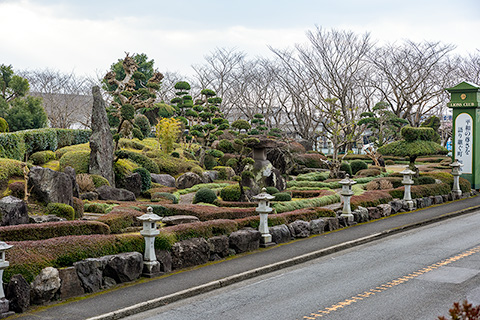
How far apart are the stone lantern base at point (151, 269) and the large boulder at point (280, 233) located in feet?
13.7

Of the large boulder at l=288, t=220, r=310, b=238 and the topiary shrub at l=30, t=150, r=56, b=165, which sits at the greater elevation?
the topiary shrub at l=30, t=150, r=56, b=165

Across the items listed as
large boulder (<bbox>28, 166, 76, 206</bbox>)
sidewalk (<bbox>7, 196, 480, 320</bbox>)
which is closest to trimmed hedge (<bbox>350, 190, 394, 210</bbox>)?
sidewalk (<bbox>7, 196, 480, 320</bbox>)

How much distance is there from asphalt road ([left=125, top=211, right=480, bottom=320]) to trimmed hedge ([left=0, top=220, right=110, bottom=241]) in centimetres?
331

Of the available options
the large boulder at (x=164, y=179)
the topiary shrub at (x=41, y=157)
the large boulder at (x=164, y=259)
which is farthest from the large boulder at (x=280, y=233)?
the topiary shrub at (x=41, y=157)

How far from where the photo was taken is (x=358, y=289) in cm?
1063

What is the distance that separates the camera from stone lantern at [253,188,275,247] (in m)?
14.6

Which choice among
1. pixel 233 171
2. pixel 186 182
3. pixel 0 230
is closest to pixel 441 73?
pixel 233 171

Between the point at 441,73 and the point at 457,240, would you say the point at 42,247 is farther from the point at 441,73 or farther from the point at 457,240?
the point at 441,73

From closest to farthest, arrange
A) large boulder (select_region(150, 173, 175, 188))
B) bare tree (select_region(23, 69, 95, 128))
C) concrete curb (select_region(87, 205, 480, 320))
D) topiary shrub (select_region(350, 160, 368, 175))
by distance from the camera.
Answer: concrete curb (select_region(87, 205, 480, 320)), large boulder (select_region(150, 173, 175, 188)), topiary shrub (select_region(350, 160, 368, 175)), bare tree (select_region(23, 69, 95, 128))

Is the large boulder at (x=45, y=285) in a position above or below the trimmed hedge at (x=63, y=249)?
below

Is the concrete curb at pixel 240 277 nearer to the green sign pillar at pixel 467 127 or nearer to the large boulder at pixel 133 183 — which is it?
the green sign pillar at pixel 467 127

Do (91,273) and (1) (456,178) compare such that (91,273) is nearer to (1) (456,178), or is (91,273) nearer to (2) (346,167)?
(1) (456,178)

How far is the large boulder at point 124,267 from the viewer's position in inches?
426

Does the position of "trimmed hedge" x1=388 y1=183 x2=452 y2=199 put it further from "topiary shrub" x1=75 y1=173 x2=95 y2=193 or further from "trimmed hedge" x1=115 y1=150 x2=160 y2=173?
"trimmed hedge" x1=115 y1=150 x2=160 y2=173
